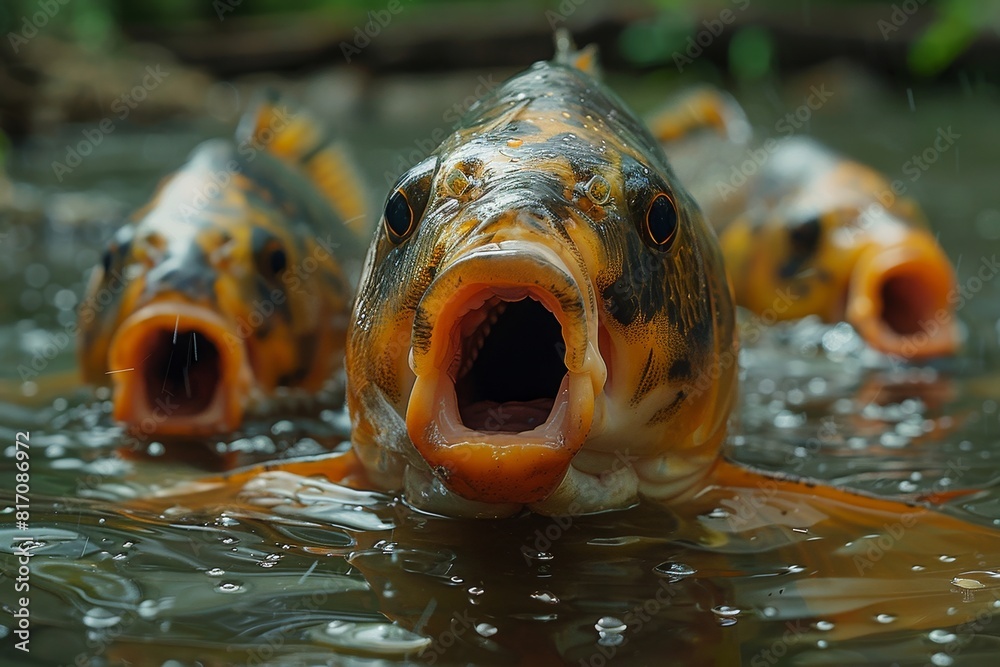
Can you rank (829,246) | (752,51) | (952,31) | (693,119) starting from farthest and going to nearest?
(752,51), (952,31), (693,119), (829,246)

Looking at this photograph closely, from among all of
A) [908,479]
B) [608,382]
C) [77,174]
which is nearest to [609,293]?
[608,382]

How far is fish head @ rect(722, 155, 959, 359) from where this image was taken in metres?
5.32

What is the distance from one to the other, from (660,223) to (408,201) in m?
0.57

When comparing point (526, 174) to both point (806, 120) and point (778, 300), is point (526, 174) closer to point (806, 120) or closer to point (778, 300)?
point (778, 300)

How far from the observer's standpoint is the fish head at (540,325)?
232cm

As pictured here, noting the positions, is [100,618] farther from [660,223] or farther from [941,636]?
[941,636]

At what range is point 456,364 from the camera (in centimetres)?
249

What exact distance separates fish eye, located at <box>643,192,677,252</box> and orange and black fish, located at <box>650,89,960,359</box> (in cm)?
282

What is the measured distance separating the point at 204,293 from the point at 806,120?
11869 millimetres

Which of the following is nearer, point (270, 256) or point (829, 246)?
point (270, 256)

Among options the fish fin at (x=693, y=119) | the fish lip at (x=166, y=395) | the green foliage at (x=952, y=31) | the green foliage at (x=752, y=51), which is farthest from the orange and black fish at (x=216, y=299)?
the green foliage at (x=752, y=51)

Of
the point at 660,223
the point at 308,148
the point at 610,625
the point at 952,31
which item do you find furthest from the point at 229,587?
the point at 952,31

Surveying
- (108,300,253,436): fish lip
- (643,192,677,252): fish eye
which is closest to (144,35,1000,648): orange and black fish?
(643,192,677,252): fish eye

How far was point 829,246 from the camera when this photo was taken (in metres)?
5.64
